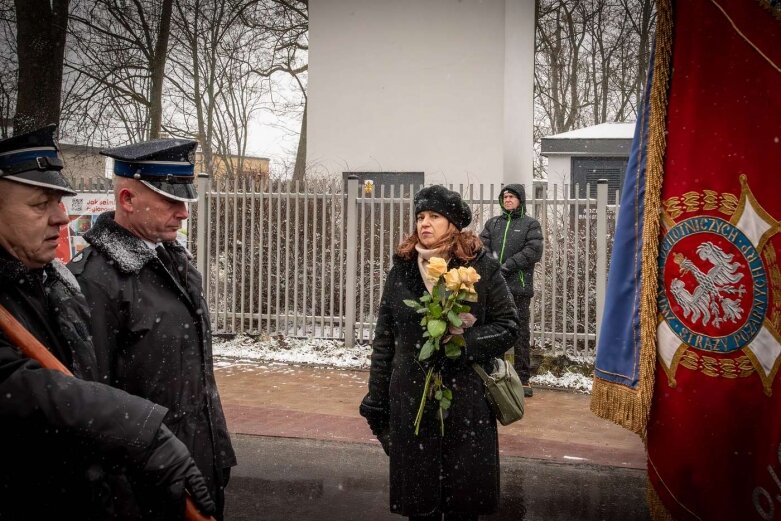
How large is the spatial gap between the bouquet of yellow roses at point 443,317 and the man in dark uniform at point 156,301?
37.3 inches

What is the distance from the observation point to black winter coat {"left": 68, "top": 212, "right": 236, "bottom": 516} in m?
2.44

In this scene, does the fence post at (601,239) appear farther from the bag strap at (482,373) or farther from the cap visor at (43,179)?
the cap visor at (43,179)

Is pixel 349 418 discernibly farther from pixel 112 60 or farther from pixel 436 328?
pixel 112 60

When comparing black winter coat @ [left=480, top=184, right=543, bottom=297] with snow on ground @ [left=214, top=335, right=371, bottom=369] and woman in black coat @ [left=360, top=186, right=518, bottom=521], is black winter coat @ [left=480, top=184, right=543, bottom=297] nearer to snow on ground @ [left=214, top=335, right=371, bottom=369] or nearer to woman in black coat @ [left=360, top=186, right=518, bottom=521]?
snow on ground @ [left=214, top=335, right=371, bottom=369]

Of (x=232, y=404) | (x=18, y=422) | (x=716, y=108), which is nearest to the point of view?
(x=18, y=422)

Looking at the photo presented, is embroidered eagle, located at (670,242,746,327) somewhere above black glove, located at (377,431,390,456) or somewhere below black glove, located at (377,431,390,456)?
above

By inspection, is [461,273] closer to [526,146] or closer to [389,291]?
[389,291]

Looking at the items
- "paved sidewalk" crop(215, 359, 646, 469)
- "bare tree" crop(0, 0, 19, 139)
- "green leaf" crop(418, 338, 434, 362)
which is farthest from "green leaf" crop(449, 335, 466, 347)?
"bare tree" crop(0, 0, 19, 139)

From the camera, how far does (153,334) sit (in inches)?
→ 97.7

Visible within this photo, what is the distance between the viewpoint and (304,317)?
9.73 metres

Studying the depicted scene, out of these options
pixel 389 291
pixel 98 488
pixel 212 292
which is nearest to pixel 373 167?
pixel 212 292

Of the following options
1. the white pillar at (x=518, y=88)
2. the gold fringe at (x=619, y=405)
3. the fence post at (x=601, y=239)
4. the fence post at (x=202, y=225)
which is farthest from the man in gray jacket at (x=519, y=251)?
the white pillar at (x=518, y=88)

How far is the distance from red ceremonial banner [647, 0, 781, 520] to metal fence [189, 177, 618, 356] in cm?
566

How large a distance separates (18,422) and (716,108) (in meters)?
2.60
